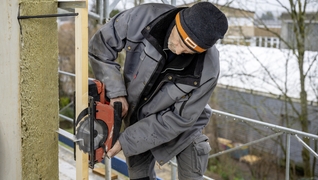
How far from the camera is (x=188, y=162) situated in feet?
8.16

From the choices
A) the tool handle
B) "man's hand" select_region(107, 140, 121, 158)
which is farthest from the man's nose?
"man's hand" select_region(107, 140, 121, 158)

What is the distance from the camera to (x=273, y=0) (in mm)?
10453

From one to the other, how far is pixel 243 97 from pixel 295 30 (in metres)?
2.37

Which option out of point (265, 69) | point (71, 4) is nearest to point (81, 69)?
point (71, 4)

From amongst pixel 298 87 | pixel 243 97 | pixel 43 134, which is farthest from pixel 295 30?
pixel 43 134

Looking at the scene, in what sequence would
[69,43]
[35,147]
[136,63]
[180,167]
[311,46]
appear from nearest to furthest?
1. [35,147]
2. [136,63]
3. [180,167]
4. [311,46]
5. [69,43]

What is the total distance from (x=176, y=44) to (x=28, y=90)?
813 mm

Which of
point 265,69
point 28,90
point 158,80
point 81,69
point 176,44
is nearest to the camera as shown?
point 81,69

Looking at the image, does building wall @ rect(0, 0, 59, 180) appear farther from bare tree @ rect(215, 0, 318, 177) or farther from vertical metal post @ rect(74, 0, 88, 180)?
bare tree @ rect(215, 0, 318, 177)

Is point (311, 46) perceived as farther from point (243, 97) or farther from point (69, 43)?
point (69, 43)

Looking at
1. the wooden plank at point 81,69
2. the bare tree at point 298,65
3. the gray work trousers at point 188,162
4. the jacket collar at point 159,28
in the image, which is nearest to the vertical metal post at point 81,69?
the wooden plank at point 81,69

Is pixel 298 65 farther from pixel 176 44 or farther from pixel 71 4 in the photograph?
pixel 71 4

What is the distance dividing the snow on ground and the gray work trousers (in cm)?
806

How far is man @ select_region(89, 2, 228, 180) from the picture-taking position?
2180 millimetres
